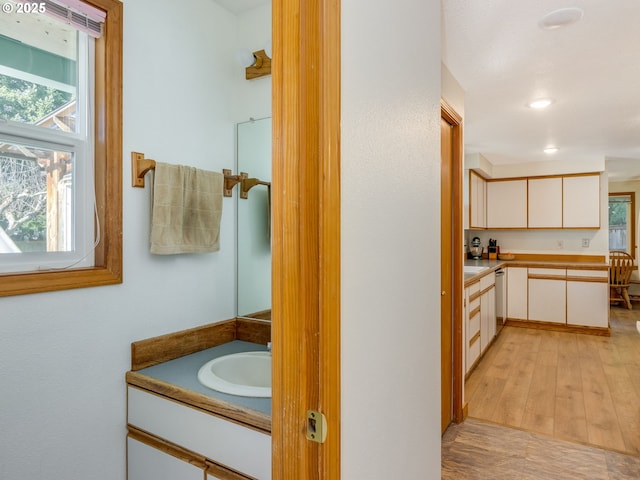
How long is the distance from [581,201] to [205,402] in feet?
18.7

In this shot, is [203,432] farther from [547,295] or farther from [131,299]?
[547,295]

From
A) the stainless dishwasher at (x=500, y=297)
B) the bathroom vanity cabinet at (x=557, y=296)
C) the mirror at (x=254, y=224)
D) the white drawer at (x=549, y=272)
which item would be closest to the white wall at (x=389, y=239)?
the mirror at (x=254, y=224)

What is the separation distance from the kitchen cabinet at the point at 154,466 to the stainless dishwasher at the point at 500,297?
14.8ft

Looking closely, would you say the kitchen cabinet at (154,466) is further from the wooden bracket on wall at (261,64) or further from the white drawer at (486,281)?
the white drawer at (486,281)

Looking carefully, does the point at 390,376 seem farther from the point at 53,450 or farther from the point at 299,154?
the point at 53,450

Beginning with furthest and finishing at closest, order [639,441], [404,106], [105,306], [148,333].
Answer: [639,441]
[148,333]
[105,306]
[404,106]

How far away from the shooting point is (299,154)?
26.6 inches

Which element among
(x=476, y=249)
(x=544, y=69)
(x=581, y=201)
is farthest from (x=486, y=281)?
(x=581, y=201)

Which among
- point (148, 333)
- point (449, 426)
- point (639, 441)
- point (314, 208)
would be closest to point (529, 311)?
point (639, 441)

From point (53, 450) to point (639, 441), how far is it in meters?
3.11

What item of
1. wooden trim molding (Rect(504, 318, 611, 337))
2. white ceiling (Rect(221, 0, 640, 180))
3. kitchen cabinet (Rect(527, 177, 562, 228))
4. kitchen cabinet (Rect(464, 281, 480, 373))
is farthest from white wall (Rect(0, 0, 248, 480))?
kitchen cabinet (Rect(527, 177, 562, 228))

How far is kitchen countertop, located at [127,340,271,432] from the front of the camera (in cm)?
119

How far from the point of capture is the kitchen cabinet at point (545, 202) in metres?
5.31

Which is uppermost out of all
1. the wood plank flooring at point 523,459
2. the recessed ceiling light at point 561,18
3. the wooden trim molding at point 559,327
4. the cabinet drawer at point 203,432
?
the recessed ceiling light at point 561,18
